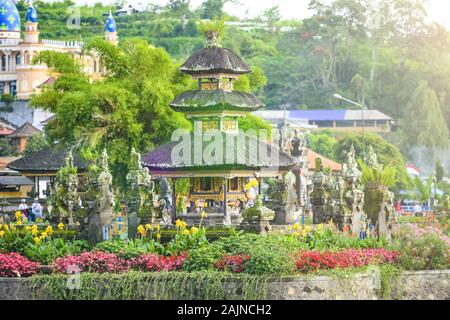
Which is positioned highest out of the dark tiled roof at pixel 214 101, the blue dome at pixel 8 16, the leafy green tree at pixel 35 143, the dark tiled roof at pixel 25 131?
the blue dome at pixel 8 16

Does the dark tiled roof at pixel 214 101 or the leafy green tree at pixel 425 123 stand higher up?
the leafy green tree at pixel 425 123

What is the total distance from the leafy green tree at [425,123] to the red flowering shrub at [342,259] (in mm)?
70932

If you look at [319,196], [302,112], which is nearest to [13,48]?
[302,112]

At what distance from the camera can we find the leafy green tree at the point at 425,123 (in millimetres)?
108500

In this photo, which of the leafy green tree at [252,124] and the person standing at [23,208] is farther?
the leafy green tree at [252,124]

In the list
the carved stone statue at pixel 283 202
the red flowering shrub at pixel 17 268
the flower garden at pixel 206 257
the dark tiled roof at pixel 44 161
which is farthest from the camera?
the dark tiled roof at pixel 44 161

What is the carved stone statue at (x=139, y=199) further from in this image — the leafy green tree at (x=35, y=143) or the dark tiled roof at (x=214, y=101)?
the leafy green tree at (x=35, y=143)

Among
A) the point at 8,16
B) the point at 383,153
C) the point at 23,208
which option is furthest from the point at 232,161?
the point at 8,16

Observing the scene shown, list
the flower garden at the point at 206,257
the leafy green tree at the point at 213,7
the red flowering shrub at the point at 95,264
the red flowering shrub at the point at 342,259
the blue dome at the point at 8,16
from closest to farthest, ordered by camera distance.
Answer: the flower garden at the point at 206,257 < the red flowering shrub at the point at 342,259 < the red flowering shrub at the point at 95,264 < the blue dome at the point at 8,16 < the leafy green tree at the point at 213,7

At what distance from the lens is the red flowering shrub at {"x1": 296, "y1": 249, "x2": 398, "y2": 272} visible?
118ft

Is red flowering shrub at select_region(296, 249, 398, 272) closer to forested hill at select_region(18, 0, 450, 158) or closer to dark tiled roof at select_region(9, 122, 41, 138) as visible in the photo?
dark tiled roof at select_region(9, 122, 41, 138)

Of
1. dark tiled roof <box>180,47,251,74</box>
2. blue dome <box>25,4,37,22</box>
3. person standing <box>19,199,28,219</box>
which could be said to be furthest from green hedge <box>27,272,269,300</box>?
blue dome <box>25,4,37,22</box>

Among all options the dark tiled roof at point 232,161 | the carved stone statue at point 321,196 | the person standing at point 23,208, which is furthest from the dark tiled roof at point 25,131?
the carved stone statue at point 321,196

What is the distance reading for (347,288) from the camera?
3594 centimetres
